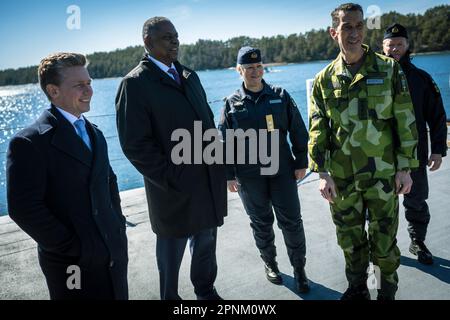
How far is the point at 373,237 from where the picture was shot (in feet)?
7.38

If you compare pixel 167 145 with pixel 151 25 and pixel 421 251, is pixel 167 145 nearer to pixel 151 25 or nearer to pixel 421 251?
pixel 151 25

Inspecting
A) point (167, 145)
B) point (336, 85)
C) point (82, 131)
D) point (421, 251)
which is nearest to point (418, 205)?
point (421, 251)

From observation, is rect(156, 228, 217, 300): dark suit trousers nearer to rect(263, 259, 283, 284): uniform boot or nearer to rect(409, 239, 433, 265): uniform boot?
rect(263, 259, 283, 284): uniform boot

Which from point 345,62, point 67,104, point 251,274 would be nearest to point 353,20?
point 345,62

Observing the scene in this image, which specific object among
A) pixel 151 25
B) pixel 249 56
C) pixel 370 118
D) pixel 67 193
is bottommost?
pixel 67 193

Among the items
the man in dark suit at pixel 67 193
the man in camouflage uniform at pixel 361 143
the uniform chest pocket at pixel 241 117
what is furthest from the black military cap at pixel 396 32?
the man in dark suit at pixel 67 193

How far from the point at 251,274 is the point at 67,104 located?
5.82 ft

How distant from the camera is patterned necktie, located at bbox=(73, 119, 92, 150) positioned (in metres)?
1.71

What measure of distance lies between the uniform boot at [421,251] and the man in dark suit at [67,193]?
7.01 ft

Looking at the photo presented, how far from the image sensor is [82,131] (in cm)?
173

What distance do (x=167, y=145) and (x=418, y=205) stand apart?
6.34 ft

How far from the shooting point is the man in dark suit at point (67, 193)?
1460 millimetres

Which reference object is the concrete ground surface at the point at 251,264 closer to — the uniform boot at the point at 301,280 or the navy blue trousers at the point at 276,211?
the uniform boot at the point at 301,280

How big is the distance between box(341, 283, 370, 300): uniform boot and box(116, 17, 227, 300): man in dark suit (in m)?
0.93
